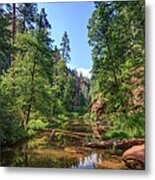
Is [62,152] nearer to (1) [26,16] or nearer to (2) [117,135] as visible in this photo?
(2) [117,135]

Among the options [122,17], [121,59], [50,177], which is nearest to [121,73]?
[121,59]

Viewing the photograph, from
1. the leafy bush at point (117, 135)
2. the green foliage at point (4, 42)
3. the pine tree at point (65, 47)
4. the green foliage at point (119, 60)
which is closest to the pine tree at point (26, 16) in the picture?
the green foliage at point (4, 42)

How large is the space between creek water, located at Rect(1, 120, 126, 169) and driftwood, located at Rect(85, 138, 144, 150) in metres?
0.02

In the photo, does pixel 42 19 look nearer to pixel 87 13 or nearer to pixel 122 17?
pixel 87 13

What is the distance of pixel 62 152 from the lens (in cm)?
215

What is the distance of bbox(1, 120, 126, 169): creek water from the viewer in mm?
2107

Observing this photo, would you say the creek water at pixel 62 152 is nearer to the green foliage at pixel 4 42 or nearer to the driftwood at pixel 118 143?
the driftwood at pixel 118 143

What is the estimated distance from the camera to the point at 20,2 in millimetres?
2230

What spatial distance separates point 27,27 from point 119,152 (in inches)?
32.9

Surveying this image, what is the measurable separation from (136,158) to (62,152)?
39 cm

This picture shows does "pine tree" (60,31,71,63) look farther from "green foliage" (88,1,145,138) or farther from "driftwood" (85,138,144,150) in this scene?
"driftwood" (85,138,144,150)

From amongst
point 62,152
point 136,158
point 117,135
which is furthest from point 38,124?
point 136,158

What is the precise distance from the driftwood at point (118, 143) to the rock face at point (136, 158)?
1.0 inches

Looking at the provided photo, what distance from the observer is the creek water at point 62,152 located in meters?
2.11
